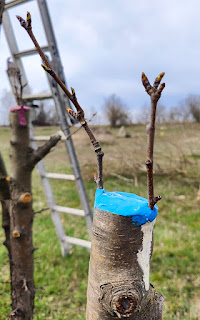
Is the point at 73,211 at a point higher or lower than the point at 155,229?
higher

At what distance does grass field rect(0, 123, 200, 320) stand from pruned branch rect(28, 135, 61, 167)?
2.98 ft

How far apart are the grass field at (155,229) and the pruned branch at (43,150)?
35.8 inches

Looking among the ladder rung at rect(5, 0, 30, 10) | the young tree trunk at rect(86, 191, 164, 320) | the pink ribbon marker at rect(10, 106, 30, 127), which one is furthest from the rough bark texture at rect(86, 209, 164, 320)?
the ladder rung at rect(5, 0, 30, 10)

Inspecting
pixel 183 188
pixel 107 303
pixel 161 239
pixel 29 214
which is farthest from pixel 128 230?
pixel 183 188

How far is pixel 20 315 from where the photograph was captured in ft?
4.87

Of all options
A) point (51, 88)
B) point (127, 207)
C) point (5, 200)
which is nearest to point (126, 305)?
point (127, 207)

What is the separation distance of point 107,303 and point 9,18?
2.69 m

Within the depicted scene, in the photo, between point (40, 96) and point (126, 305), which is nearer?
point (126, 305)

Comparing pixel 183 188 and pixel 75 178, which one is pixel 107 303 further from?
pixel 183 188

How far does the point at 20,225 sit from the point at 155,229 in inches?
104

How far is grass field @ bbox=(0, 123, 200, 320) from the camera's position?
2.42 metres

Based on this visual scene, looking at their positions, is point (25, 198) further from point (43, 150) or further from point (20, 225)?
point (43, 150)

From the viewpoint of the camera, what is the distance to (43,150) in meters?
1.50

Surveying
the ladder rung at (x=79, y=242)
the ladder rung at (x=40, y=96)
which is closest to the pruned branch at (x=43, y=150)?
the ladder rung at (x=40, y=96)
